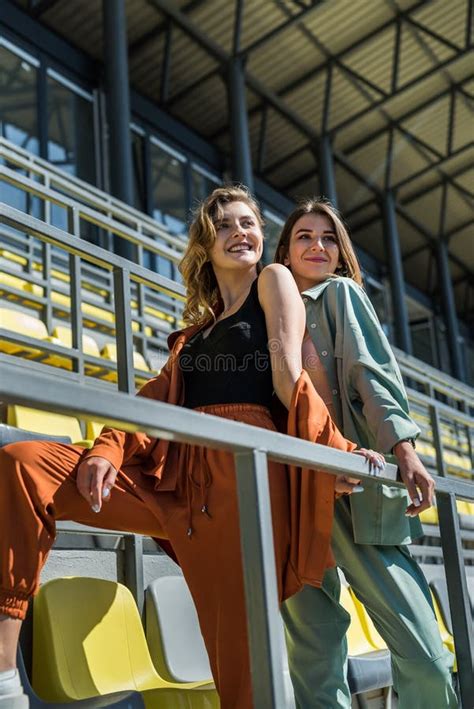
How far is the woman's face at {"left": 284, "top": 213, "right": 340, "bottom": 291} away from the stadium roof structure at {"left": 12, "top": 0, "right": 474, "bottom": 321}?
10.2 meters

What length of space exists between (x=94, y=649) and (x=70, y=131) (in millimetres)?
10160

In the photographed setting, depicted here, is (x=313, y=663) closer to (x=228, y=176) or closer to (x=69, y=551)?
(x=69, y=551)

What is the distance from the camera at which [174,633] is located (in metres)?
2.62

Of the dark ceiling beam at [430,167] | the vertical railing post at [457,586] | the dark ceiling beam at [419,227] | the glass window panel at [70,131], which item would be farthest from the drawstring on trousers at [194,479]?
the dark ceiling beam at [419,227]

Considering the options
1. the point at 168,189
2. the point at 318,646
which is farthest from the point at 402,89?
the point at 318,646

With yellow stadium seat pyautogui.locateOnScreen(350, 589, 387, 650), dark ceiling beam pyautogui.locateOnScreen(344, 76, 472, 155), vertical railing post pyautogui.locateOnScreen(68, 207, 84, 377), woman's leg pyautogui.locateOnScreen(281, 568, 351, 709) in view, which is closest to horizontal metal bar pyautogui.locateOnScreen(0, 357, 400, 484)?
woman's leg pyautogui.locateOnScreen(281, 568, 351, 709)

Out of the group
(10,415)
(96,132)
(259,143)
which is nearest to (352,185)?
(259,143)

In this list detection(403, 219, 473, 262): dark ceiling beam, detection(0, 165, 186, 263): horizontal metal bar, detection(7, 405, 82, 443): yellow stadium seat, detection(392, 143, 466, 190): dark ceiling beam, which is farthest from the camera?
detection(403, 219, 473, 262): dark ceiling beam

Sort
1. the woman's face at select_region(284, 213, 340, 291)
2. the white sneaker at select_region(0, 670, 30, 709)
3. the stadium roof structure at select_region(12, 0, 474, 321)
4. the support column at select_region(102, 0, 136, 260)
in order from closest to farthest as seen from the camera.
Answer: the white sneaker at select_region(0, 670, 30, 709) < the woman's face at select_region(284, 213, 340, 291) < the support column at select_region(102, 0, 136, 260) < the stadium roof structure at select_region(12, 0, 474, 321)

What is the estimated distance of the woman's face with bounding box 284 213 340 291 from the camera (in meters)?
2.23

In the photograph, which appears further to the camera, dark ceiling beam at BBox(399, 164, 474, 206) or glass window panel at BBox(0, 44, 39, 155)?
dark ceiling beam at BBox(399, 164, 474, 206)

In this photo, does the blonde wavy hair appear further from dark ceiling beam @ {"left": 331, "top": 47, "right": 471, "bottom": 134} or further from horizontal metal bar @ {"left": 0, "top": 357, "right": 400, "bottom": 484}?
dark ceiling beam @ {"left": 331, "top": 47, "right": 471, "bottom": 134}

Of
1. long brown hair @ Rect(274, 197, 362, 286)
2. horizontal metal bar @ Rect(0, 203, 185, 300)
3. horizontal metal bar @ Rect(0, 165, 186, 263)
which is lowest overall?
long brown hair @ Rect(274, 197, 362, 286)

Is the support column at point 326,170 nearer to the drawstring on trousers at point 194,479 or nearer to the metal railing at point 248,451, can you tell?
the drawstring on trousers at point 194,479
